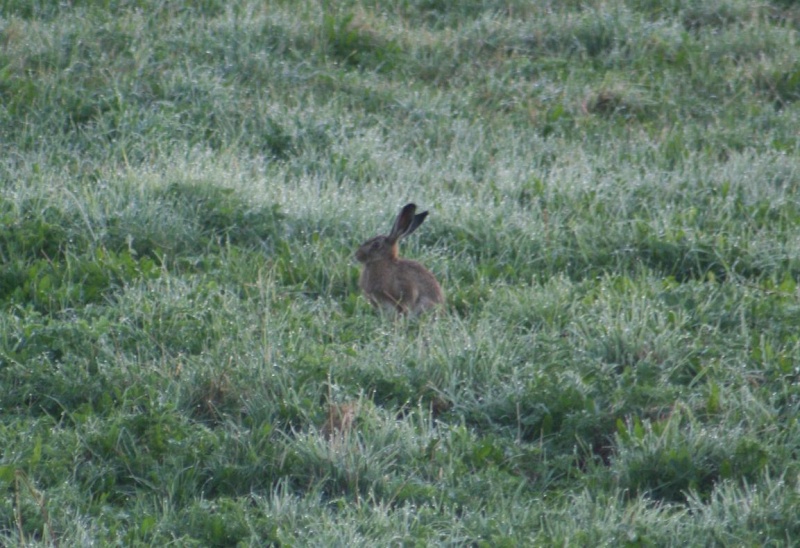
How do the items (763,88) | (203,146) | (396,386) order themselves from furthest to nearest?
1. (763,88)
2. (203,146)
3. (396,386)

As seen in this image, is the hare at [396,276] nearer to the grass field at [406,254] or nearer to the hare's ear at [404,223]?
the hare's ear at [404,223]

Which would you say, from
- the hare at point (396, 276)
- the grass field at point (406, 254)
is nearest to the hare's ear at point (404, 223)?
the hare at point (396, 276)

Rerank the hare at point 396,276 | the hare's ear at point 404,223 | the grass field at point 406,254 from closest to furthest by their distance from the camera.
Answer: the grass field at point 406,254, the hare at point 396,276, the hare's ear at point 404,223

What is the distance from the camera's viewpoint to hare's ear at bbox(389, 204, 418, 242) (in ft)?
20.2

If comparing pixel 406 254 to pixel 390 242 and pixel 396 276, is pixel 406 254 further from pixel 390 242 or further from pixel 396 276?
pixel 396 276

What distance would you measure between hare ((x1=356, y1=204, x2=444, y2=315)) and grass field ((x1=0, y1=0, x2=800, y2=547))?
149 millimetres

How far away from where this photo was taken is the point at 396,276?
605 cm

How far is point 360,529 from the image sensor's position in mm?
4027

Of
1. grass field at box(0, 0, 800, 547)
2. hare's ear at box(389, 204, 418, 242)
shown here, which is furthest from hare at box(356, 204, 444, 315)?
grass field at box(0, 0, 800, 547)

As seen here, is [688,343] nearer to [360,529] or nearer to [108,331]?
[360,529]

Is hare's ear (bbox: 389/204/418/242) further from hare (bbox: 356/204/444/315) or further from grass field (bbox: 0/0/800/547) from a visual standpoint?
grass field (bbox: 0/0/800/547)

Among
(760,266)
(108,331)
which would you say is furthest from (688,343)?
(108,331)

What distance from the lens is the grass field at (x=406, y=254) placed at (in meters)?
4.32

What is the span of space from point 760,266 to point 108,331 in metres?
3.45
